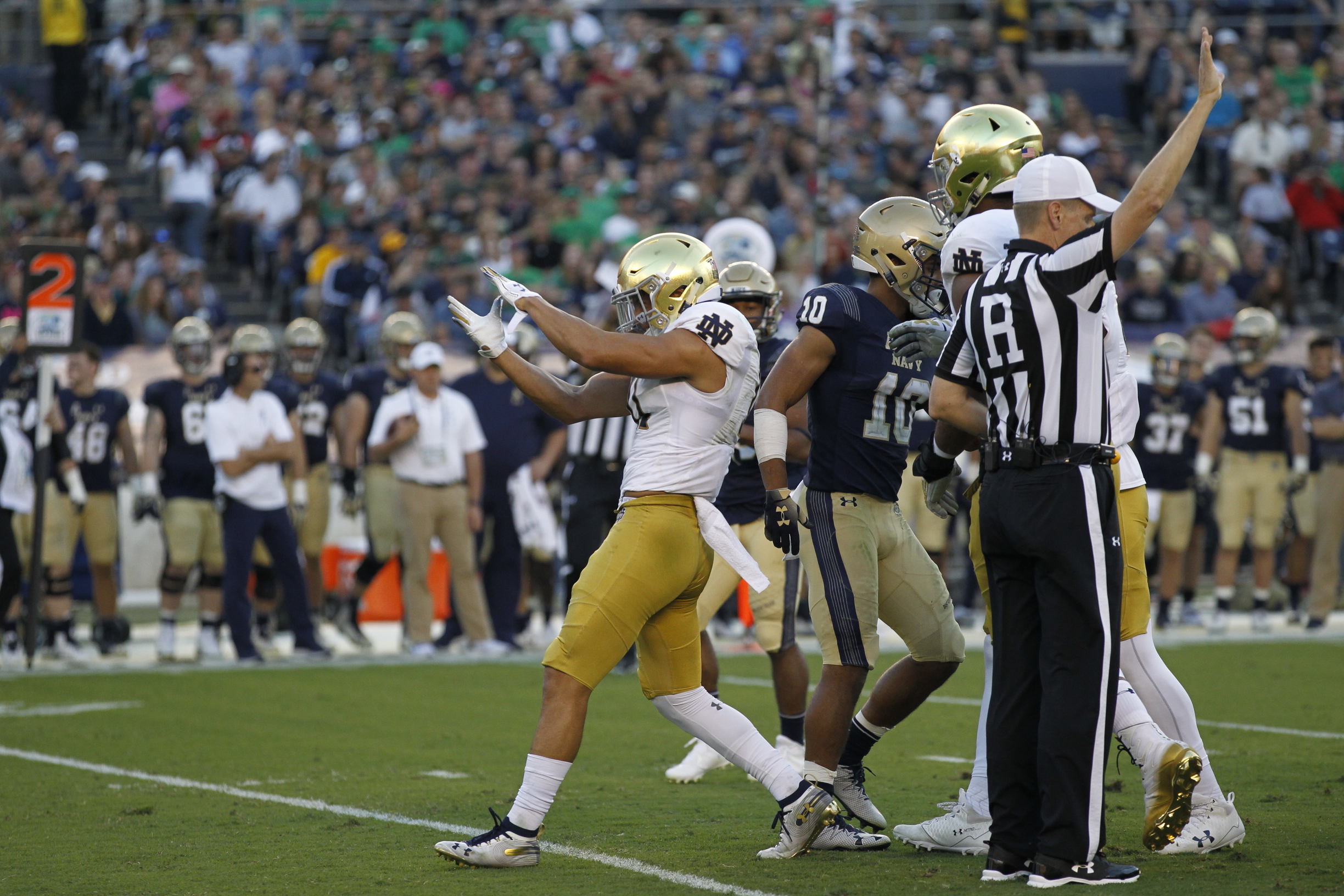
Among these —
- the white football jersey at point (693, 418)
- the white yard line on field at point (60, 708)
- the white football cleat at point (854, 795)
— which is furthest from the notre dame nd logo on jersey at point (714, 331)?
the white yard line on field at point (60, 708)

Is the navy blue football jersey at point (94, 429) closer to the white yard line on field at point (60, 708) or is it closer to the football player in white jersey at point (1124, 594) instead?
the white yard line on field at point (60, 708)

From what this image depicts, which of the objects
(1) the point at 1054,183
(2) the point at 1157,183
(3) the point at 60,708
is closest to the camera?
(2) the point at 1157,183

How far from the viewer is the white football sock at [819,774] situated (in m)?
5.50

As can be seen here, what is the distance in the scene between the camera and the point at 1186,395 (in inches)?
521

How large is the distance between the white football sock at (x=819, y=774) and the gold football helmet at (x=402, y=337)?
7534 mm

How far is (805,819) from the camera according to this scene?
16.8 feet

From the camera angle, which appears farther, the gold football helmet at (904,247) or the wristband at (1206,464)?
the wristband at (1206,464)

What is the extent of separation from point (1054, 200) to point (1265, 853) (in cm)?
214

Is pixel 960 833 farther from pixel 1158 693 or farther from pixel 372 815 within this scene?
pixel 372 815

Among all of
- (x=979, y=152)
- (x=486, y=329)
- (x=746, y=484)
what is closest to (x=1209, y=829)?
(x=979, y=152)

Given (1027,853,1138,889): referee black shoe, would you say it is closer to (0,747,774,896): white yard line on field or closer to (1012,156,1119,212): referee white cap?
(0,747,774,896): white yard line on field

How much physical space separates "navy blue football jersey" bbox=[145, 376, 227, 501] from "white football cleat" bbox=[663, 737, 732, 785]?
5.72 meters

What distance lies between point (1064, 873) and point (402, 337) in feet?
28.7

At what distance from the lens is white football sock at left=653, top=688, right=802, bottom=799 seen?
519cm
